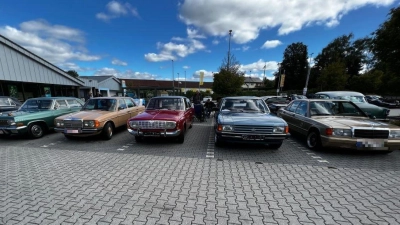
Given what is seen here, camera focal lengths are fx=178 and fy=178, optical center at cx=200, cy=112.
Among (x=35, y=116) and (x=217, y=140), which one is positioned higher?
(x=35, y=116)

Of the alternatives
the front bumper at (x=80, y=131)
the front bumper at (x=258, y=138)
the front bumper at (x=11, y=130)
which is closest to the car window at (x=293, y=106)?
the front bumper at (x=258, y=138)

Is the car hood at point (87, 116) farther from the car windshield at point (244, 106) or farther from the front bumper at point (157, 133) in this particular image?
the car windshield at point (244, 106)

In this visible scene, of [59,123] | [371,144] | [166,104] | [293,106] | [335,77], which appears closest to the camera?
[371,144]

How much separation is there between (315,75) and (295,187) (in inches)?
2424

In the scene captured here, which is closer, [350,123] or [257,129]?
[257,129]

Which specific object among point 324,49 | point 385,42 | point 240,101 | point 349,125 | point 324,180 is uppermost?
point 324,49

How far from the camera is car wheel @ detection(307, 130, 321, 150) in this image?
5.23 meters

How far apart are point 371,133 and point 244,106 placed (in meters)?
3.41

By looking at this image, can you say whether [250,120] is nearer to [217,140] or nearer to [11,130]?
[217,140]

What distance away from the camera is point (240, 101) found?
6.56 m

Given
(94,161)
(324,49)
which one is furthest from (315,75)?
(94,161)

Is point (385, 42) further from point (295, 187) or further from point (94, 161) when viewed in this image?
point (94, 161)

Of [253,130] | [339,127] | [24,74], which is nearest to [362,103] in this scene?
[339,127]

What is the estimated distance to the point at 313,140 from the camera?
18.0ft
